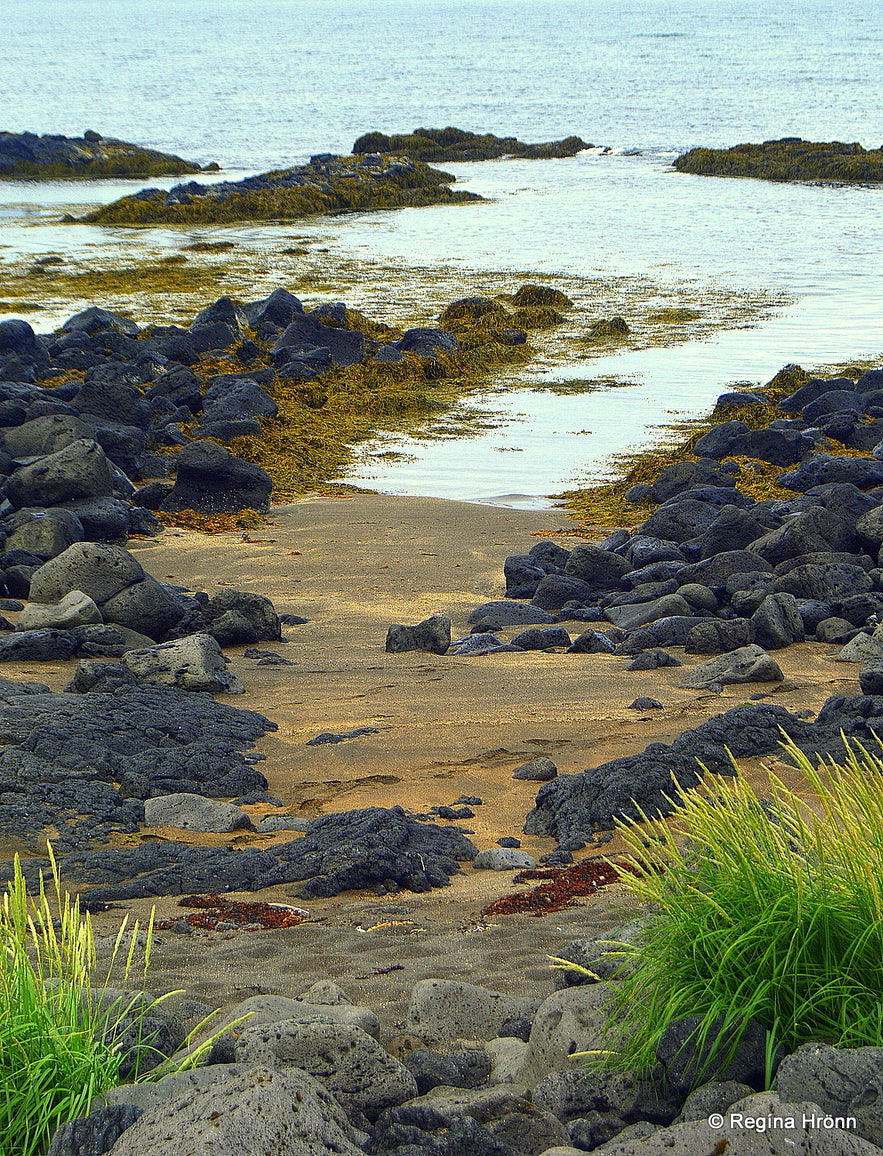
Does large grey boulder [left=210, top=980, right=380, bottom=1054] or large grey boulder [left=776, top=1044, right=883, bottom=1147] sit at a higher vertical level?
large grey boulder [left=776, top=1044, right=883, bottom=1147]

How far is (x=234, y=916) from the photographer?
4.71 metres

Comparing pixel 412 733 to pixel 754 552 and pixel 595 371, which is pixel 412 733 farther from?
pixel 595 371

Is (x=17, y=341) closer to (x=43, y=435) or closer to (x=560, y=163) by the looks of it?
(x=43, y=435)

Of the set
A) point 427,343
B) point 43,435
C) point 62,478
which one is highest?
point 427,343

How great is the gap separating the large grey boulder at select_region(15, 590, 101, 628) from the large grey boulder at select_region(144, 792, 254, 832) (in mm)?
3147

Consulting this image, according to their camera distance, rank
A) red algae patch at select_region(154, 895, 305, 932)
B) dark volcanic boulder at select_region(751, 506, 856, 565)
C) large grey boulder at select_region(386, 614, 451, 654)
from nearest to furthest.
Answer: red algae patch at select_region(154, 895, 305, 932) < large grey boulder at select_region(386, 614, 451, 654) < dark volcanic boulder at select_region(751, 506, 856, 565)

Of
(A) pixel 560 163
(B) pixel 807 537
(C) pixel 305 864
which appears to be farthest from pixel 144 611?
(A) pixel 560 163

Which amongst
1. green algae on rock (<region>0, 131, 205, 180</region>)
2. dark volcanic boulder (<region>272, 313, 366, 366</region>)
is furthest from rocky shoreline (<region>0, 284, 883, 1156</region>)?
green algae on rock (<region>0, 131, 205, 180</region>)

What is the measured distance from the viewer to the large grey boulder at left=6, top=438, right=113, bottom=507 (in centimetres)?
1153

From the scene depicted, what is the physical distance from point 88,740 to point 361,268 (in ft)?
71.7

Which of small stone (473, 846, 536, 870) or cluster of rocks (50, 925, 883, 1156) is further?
small stone (473, 846, 536, 870)

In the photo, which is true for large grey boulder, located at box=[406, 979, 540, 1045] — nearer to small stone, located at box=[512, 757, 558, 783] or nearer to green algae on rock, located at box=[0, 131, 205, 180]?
small stone, located at box=[512, 757, 558, 783]

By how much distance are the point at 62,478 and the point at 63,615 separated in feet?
10.9

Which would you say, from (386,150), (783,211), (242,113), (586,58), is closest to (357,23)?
(586,58)
